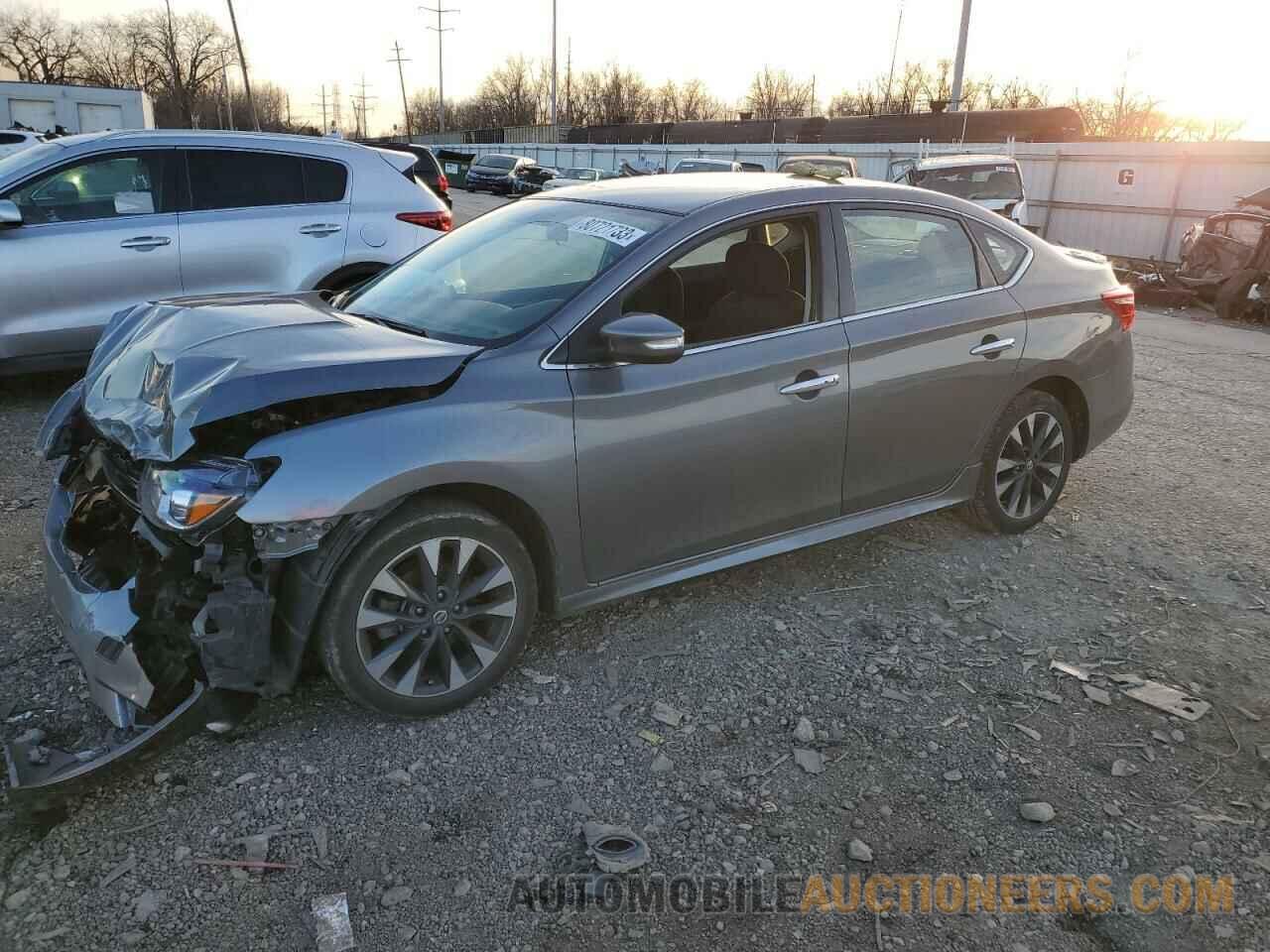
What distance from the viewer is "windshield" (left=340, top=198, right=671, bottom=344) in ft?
11.4

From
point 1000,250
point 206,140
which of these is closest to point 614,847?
point 1000,250

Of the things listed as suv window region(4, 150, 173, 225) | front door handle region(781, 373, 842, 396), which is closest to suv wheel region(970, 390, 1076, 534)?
front door handle region(781, 373, 842, 396)

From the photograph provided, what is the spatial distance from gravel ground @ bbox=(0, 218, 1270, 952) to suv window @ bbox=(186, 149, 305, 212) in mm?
3108

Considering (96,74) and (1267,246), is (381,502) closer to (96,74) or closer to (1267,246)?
(1267,246)

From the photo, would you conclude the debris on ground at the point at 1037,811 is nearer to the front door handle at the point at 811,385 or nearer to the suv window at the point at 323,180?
the front door handle at the point at 811,385

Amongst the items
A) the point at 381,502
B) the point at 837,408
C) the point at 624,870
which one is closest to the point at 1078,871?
the point at 624,870

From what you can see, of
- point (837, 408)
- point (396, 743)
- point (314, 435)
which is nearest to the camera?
point (314, 435)

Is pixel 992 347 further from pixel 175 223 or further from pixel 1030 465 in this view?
pixel 175 223

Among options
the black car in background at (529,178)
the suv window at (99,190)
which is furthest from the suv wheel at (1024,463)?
the black car in background at (529,178)

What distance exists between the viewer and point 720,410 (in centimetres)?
354

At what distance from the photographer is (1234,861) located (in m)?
2.70

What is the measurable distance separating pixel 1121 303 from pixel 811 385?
7.21ft

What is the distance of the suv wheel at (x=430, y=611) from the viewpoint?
295 centimetres

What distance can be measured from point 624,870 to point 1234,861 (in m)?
1.73
